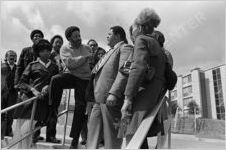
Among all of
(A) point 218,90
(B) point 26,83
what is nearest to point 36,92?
(B) point 26,83

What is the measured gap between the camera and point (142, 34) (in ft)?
8.61

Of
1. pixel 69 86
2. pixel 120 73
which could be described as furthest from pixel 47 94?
pixel 120 73

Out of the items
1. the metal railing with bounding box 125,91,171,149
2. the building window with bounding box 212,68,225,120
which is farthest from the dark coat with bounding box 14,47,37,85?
the building window with bounding box 212,68,225,120

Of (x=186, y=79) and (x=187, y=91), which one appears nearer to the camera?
(x=187, y=91)

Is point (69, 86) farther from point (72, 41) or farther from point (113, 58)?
point (113, 58)

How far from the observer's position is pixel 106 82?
9.43 feet

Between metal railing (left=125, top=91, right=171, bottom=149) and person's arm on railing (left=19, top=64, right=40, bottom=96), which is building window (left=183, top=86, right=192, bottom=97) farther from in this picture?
metal railing (left=125, top=91, right=171, bottom=149)

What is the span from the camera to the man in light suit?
2619mm

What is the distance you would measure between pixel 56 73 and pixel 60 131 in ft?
14.4

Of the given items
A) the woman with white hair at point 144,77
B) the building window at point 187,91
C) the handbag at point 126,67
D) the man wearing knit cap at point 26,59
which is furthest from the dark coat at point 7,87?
the building window at point 187,91

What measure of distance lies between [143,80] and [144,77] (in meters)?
0.04

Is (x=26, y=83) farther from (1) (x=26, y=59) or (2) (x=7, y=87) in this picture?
(2) (x=7, y=87)

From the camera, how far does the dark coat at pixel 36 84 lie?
3.87m

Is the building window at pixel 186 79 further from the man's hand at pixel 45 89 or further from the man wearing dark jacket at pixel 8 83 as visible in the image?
the man's hand at pixel 45 89
